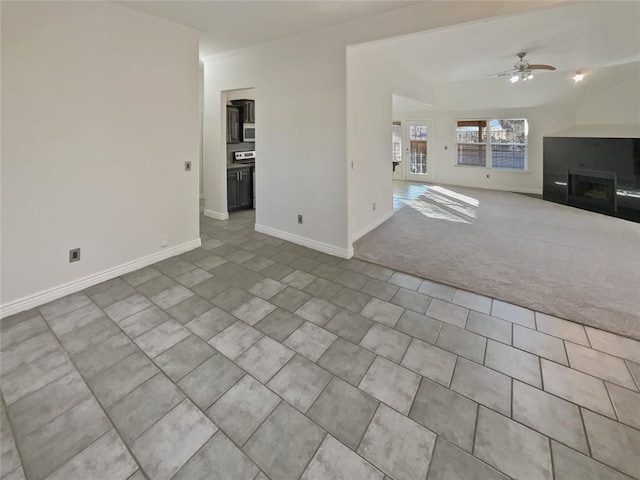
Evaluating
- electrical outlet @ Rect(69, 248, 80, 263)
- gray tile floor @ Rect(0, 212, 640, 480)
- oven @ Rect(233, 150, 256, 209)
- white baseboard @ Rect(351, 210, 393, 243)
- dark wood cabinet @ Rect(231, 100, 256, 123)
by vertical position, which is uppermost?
dark wood cabinet @ Rect(231, 100, 256, 123)

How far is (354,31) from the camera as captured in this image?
3406 millimetres

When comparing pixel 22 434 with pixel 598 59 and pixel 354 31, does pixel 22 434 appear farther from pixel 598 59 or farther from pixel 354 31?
pixel 598 59

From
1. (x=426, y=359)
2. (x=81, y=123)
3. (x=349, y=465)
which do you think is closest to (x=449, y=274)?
(x=426, y=359)

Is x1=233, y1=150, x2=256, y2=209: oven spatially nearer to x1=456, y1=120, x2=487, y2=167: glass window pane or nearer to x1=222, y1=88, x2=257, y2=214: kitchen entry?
x1=222, y1=88, x2=257, y2=214: kitchen entry

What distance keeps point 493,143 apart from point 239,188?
6.85 m

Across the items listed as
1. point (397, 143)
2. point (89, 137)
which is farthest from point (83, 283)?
point (397, 143)

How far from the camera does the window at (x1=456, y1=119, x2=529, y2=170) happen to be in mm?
8062

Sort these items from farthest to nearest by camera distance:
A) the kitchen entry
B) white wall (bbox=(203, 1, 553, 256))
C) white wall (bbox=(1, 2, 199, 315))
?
the kitchen entry
white wall (bbox=(203, 1, 553, 256))
white wall (bbox=(1, 2, 199, 315))

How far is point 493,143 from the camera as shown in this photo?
27.7 feet

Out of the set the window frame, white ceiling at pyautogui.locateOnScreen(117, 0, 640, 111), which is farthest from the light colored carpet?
white ceiling at pyautogui.locateOnScreen(117, 0, 640, 111)

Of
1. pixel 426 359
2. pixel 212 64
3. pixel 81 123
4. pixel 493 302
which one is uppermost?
pixel 212 64

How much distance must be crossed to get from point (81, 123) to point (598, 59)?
7525 millimetres

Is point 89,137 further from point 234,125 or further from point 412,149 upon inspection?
point 412,149

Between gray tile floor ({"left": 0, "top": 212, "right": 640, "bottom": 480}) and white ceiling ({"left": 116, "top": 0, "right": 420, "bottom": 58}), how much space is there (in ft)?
9.09
